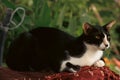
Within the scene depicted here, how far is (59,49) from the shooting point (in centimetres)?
116

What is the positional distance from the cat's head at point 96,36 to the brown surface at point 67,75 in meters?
0.07

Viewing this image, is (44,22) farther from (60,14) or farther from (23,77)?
(23,77)

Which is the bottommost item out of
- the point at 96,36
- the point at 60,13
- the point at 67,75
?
the point at 67,75

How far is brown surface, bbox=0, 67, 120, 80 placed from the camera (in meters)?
1.11

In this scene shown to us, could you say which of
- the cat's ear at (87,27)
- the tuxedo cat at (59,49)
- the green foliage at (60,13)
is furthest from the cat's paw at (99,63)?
the green foliage at (60,13)

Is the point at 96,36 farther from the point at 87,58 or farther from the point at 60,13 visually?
the point at 60,13

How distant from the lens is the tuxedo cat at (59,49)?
1.14 m

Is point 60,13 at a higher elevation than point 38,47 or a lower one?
higher

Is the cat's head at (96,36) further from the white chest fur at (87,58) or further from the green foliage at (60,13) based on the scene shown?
the green foliage at (60,13)

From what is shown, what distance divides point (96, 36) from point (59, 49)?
0.11 meters

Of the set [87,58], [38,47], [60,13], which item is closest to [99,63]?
[87,58]

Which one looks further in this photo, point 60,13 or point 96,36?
point 60,13

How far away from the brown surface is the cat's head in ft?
0.22

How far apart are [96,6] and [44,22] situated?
3.15 ft
